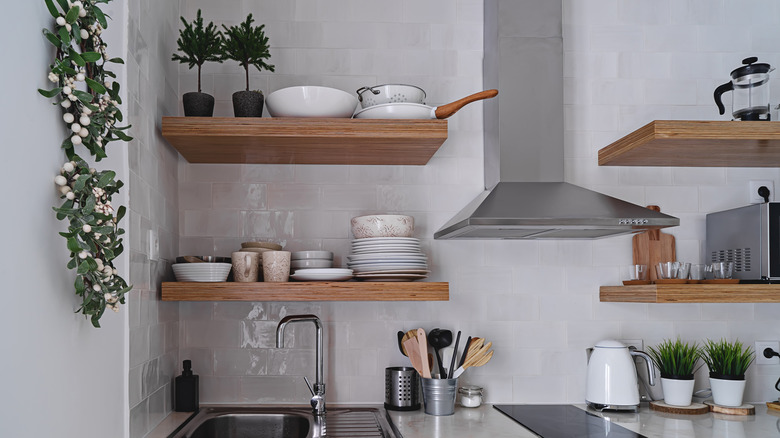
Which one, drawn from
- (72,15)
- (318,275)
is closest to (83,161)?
(72,15)

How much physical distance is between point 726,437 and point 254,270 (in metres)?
1.52

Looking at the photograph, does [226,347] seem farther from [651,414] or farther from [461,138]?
A: [651,414]

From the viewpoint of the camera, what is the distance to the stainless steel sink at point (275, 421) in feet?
6.96

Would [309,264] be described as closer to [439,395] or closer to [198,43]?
[439,395]

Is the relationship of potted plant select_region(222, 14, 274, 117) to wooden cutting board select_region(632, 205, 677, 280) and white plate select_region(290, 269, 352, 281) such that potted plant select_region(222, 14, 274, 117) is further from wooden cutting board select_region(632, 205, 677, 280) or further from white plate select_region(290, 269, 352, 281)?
wooden cutting board select_region(632, 205, 677, 280)

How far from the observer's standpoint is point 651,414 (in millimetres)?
2293

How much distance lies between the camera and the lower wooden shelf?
6.84ft

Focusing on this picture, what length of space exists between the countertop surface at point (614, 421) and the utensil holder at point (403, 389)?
3 centimetres

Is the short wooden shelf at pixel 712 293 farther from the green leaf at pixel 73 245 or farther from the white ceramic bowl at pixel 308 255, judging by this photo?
the green leaf at pixel 73 245

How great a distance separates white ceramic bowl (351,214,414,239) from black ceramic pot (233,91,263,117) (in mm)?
486

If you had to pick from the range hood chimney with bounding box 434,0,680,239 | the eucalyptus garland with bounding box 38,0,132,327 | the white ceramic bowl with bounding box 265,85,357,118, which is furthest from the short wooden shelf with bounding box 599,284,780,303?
the eucalyptus garland with bounding box 38,0,132,327

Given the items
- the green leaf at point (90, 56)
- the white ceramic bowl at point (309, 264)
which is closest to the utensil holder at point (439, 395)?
the white ceramic bowl at point (309, 264)

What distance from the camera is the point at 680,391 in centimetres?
233

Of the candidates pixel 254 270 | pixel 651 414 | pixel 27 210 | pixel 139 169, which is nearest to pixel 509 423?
pixel 651 414
